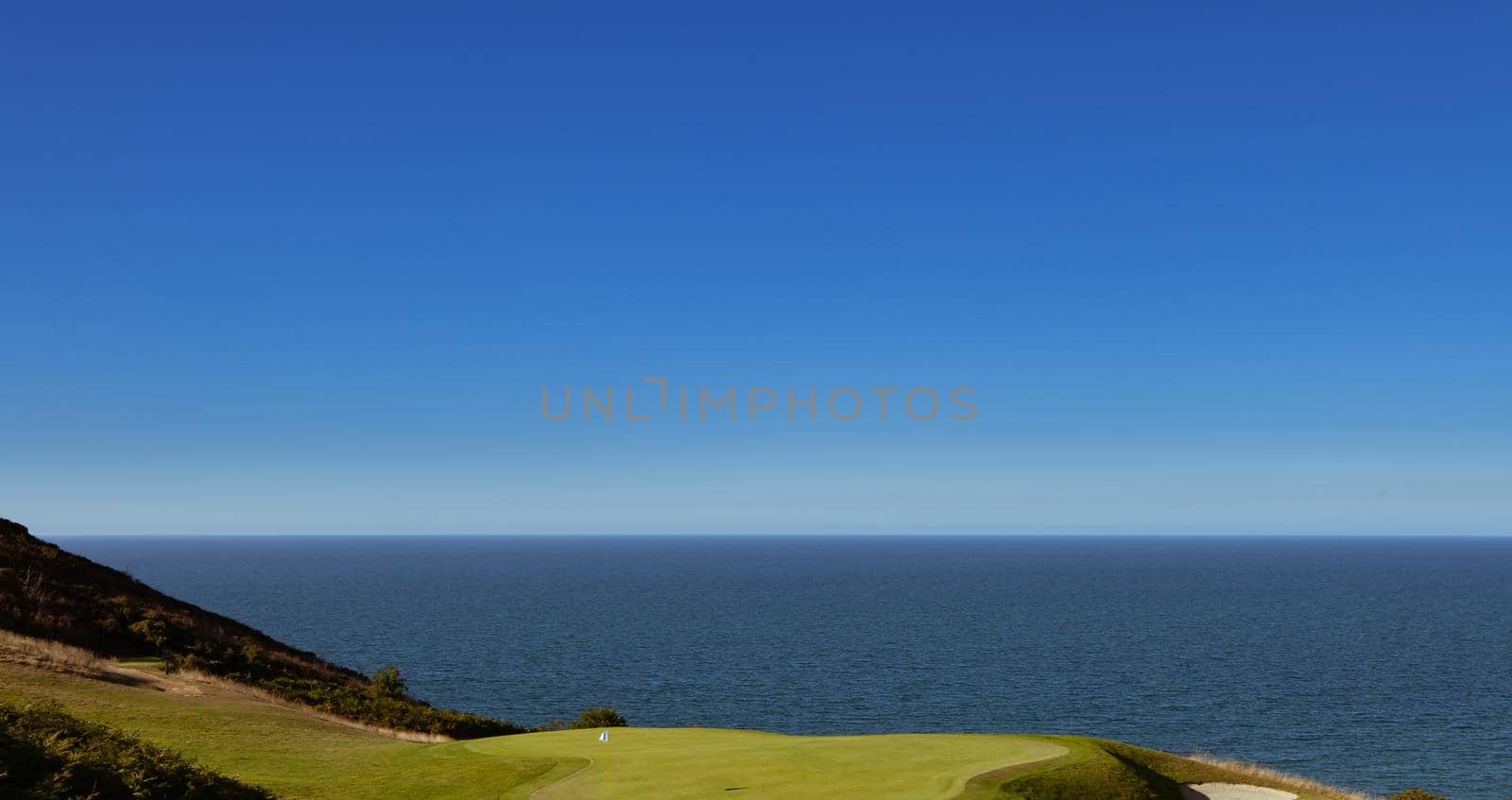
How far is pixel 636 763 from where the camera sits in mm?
20031

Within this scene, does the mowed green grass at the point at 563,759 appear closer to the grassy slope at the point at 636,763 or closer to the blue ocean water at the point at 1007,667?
the grassy slope at the point at 636,763

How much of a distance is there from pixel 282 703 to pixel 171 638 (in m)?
10.9

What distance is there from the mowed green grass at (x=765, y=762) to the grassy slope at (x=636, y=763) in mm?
41

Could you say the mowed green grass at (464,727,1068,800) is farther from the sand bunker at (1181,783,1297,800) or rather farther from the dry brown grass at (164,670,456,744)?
the dry brown grass at (164,670,456,744)

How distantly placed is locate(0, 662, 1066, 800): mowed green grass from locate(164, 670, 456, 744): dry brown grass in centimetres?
341

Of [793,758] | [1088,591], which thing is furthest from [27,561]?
[1088,591]

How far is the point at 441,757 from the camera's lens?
862 inches

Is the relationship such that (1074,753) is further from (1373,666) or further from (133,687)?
(1373,666)

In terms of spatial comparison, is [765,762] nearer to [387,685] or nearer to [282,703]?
Answer: [282,703]

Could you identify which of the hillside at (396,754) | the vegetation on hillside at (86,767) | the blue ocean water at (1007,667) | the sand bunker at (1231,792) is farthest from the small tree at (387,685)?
the sand bunker at (1231,792)

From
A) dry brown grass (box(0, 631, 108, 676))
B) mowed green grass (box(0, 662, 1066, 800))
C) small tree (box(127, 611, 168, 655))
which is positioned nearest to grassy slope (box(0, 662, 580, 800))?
mowed green grass (box(0, 662, 1066, 800))

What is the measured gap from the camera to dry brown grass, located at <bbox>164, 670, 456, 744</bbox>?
3075 centimetres

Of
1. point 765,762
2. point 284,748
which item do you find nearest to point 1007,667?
point 765,762

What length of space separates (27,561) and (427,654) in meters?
54.2
